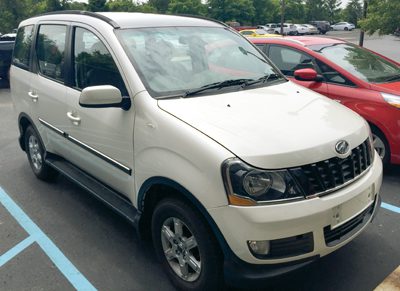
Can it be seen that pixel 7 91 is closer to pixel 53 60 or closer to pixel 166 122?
pixel 53 60

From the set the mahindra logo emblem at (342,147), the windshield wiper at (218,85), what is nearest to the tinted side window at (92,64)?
the windshield wiper at (218,85)

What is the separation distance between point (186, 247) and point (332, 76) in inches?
136

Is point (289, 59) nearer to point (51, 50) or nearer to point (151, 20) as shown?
point (151, 20)

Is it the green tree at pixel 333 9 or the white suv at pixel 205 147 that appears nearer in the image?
the white suv at pixel 205 147

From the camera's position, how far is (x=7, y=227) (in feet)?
12.9

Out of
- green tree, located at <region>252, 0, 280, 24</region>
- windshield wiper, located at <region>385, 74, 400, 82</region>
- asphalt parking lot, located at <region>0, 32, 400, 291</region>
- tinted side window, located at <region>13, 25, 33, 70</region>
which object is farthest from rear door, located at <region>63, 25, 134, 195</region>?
green tree, located at <region>252, 0, 280, 24</region>

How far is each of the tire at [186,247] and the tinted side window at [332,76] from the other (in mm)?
3278

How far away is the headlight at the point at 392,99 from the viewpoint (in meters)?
4.59

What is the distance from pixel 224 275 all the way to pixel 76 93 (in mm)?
2112

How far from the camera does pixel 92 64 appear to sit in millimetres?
3496

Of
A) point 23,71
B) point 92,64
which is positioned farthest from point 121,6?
point 92,64

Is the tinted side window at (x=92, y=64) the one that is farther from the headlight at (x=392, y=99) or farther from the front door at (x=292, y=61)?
the headlight at (x=392, y=99)

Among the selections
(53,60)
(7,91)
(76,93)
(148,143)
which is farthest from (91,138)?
(7,91)

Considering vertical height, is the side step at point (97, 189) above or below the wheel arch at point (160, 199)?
below
